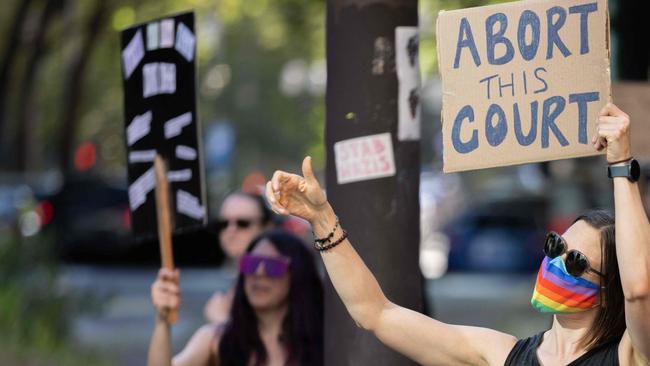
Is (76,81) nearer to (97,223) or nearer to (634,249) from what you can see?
(97,223)

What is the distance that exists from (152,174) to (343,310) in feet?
4.19

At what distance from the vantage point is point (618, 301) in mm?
3682

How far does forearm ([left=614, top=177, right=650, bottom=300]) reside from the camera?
3408 millimetres

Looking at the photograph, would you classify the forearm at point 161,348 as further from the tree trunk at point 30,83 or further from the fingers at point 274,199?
the tree trunk at point 30,83

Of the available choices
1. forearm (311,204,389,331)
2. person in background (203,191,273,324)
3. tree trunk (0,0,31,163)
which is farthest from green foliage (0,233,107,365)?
tree trunk (0,0,31,163)

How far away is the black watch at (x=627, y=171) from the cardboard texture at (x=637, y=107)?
228 centimetres

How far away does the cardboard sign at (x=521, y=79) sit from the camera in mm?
3936

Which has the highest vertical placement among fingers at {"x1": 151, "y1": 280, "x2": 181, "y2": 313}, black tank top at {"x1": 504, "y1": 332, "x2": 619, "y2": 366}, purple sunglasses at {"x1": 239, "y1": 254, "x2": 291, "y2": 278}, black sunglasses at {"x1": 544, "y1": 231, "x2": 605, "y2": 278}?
black sunglasses at {"x1": 544, "y1": 231, "x2": 605, "y2": 278}

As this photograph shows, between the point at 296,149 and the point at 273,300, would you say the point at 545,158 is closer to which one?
the point at 273,300

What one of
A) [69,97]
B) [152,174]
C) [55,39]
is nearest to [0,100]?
[69,97]

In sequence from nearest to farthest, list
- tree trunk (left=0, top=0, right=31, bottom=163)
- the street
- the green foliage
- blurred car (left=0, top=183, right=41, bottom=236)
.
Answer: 1. the green foliage
2. the street
3. blurred car (left=0, top=183, right=41, bottom=236)
4. tree trunk (left=0, top=0, right=31, bottom=163)

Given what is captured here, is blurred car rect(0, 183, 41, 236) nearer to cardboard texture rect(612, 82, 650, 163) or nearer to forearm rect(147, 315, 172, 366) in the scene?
forearm rect(147, 315, 172, 366)

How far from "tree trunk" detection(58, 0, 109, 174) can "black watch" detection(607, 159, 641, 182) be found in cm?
2100

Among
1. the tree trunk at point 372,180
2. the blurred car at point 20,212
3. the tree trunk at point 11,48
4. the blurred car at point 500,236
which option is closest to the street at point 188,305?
the blurred car at point 500,236
